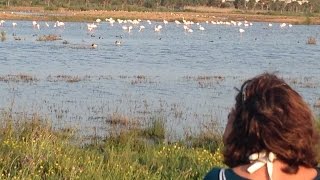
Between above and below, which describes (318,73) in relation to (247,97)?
below

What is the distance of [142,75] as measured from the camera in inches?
874

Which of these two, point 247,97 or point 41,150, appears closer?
point 247,97

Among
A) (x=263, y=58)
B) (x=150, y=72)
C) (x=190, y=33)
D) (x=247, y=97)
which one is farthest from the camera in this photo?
(x=190, y=33)

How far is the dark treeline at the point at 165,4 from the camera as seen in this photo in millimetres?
77688

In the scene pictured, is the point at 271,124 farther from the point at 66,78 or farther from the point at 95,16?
the point at 95,16

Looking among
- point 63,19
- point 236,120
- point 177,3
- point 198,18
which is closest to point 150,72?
point 236,120

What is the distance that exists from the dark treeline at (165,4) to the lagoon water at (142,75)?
125 feet

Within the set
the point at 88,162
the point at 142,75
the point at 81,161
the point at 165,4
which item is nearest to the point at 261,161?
the point at 88,162

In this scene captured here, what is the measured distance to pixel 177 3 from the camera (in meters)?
91.3

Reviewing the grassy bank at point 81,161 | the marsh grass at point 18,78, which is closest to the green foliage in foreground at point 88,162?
the grassy bank at point 81,161

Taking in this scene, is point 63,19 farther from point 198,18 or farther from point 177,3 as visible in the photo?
→ point 177,3

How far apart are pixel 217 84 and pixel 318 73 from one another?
5.38 metres

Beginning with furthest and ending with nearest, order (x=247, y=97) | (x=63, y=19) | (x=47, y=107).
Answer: (x=63, y=19) → (x=47, y=107) → (x=247, y=97)

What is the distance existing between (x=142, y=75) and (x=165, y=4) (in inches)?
2711
